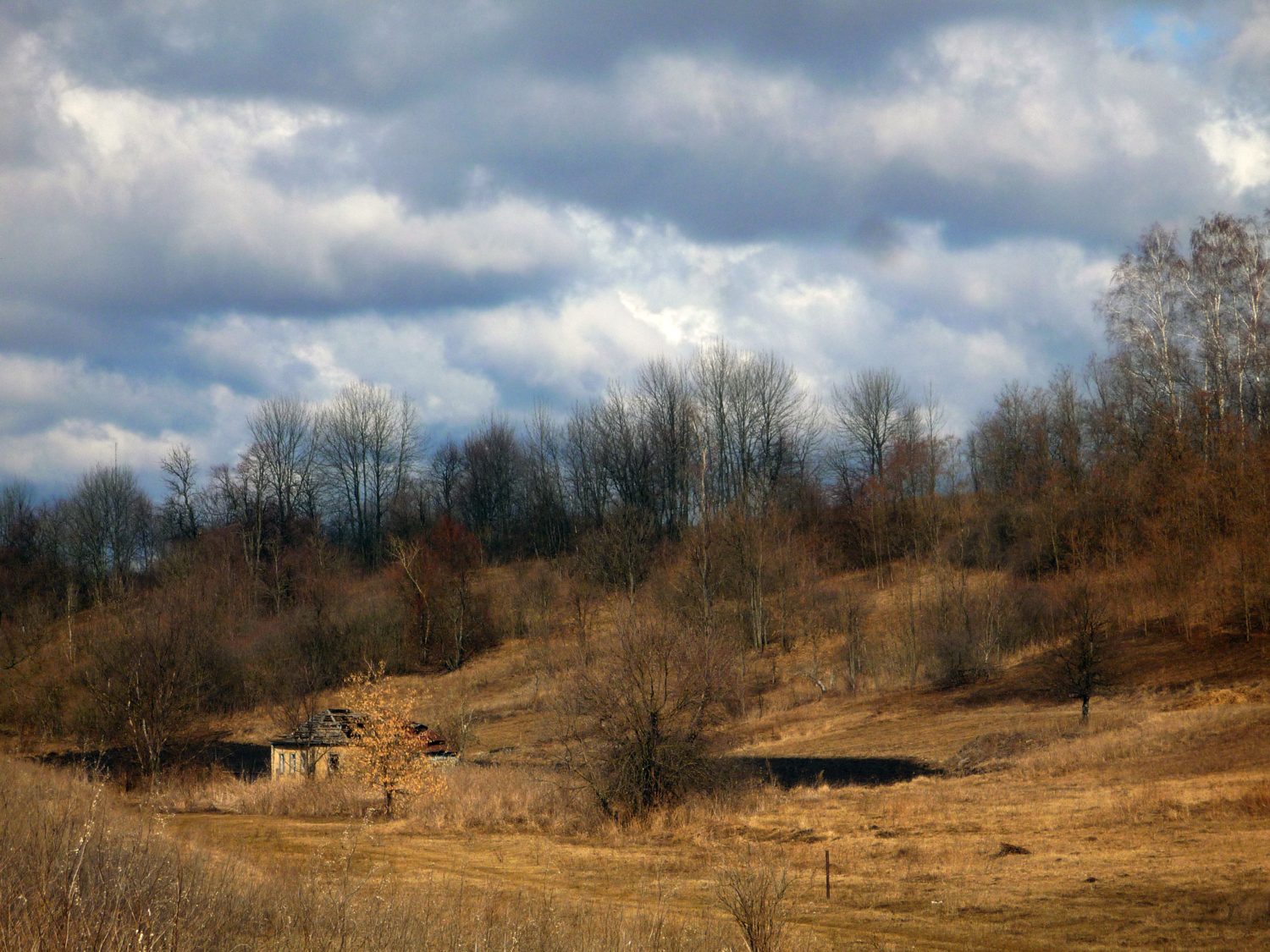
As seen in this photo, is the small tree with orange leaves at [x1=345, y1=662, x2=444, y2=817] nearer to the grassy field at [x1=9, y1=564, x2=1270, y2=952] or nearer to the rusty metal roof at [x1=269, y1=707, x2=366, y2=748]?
the grassy field at [x1=9, y1=564, x2=1270, y2=952]

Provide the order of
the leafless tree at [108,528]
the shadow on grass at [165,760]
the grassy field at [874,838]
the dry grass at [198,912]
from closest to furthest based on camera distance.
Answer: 1. the dry grass at [198,912]
2. the grassy field at [874,838]
3. the shadow on grass at [165,760]
4. the leafless tree at [108,528]

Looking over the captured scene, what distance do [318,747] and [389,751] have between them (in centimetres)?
1018

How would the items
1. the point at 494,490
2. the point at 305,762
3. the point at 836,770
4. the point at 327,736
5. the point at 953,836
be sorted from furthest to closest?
the point at 494,490, the point at 836,770, the point at 327,736, the point at 305,762, the point at 953,836

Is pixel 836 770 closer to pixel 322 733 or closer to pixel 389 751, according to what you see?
pixel 389 751

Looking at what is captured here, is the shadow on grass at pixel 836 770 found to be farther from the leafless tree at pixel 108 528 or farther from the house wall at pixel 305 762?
the leafless tree at pixel 108 528

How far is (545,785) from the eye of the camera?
99.1 feet

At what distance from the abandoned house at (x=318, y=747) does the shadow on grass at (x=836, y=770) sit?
12.1m

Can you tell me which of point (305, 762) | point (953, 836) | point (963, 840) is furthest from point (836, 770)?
point (305, 762)

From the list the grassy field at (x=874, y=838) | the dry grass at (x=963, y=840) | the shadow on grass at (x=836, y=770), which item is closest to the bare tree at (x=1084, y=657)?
the grassy field at (x=874, y=838)

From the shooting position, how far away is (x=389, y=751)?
29922mm

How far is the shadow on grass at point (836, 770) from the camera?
116ft

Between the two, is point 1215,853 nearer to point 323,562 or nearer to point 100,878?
point 100,878

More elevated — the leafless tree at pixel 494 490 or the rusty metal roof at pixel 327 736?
the leafless tree at pixel 494 490

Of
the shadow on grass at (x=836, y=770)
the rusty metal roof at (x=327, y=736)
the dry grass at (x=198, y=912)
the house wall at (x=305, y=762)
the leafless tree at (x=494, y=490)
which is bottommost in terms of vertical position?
the shadow on grass at (x=836, y=770)
